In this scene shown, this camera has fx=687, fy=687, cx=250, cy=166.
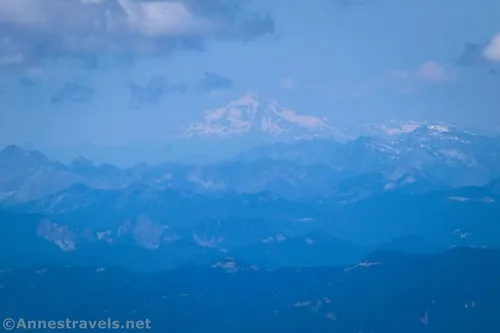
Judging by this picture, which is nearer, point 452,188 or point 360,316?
point 360,316

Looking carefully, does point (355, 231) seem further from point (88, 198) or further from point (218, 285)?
point (88, 198)

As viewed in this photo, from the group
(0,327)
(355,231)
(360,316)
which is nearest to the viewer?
(0,327)

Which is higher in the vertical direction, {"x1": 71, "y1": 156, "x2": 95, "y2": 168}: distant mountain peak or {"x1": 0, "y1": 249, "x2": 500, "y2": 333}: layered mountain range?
{"x1": 71, "y1": 156, "x2": 95, "y2": 168}: distant mountain peak

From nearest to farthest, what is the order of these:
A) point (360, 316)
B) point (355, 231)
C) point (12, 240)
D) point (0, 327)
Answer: point (0, 327) → point (360, 316) → point (12, 240) → point (355, 231)

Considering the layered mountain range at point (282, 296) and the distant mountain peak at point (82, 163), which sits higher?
the distant mountain peak at point (82, 163)

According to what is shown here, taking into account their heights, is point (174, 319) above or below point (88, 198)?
below

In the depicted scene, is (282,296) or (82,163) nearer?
(282,296)

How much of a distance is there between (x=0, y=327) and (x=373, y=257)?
3.92m

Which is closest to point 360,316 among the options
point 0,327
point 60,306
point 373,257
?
point 373,257

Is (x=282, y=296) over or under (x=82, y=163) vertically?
under

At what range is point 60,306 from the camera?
6.95m

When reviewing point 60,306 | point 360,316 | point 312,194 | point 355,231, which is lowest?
point 360,316

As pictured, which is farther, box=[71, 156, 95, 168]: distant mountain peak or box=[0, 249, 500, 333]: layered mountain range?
box=[71, 156, 95, 168]: distant mountain peak

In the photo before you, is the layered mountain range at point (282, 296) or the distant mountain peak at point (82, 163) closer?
the layered mountain range at point (282, 296)
